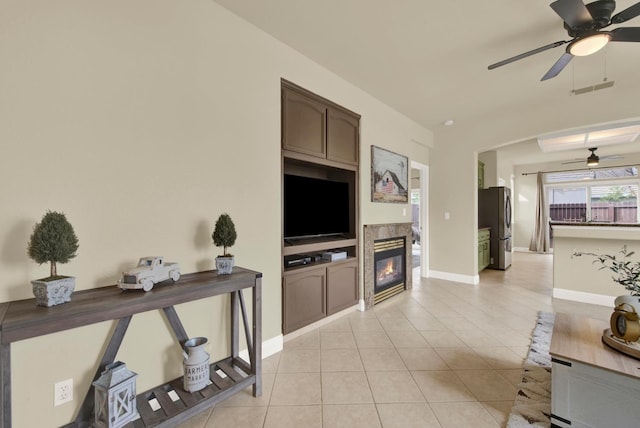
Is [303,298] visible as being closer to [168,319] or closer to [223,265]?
[223,265]

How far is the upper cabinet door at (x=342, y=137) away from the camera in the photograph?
3043 millimetres

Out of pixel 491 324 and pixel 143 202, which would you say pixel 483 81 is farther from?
pixel 143 202

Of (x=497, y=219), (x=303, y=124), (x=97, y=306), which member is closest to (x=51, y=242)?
(x=97, y=306)

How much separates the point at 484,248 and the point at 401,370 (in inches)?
172

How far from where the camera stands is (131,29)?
166 cm

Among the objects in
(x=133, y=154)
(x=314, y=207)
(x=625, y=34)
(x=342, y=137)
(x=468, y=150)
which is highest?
(x=625, y=34)

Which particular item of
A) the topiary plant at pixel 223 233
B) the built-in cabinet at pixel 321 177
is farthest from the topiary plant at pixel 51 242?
the built-in cabinet at pixel 321 177

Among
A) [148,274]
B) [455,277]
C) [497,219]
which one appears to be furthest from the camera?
[497,219]

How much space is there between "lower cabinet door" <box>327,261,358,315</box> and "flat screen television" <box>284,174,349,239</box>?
43 centimetres

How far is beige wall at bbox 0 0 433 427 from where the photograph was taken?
134 centimetres

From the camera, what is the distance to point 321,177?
344cm

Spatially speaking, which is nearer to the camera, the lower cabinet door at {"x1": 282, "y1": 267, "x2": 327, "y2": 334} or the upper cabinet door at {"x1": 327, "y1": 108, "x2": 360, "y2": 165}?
the lower cabinet door at {"x1": 282, "y1": 267, "x2": 327, "y2": 334}

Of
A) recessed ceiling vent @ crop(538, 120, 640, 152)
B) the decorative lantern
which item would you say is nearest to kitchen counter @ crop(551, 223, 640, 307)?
recessed ceiling vent @ crop(538, 120, 640, 152)

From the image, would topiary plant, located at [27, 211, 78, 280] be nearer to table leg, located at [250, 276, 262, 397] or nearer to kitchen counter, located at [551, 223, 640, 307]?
table leg, located at [250, 276, 262, 397]
